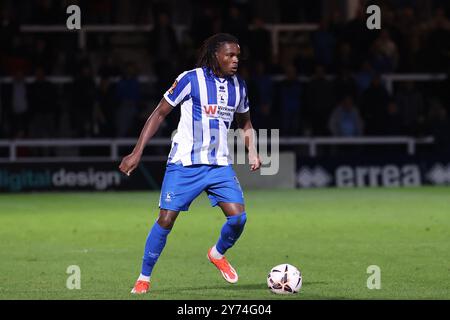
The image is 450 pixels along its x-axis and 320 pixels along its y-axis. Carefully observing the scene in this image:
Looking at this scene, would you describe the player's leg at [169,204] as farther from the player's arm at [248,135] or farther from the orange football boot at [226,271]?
the orange football boot at [226,271]

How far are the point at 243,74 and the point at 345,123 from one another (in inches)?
97.6

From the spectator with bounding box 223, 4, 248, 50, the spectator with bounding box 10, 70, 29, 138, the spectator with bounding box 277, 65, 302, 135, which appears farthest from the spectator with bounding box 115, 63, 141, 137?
the spectator with bounding box 277, 65, 302, 135

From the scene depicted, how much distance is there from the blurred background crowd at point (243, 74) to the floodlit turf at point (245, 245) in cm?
233

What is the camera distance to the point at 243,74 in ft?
74.5

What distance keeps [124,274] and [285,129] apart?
1302 cm

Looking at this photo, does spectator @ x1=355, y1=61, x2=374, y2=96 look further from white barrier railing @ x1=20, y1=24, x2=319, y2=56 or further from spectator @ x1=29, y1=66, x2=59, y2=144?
spectator @ x1=29, y1=66, x2=59, y2=144

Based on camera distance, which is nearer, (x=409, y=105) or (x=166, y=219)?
(x=166, y=219)

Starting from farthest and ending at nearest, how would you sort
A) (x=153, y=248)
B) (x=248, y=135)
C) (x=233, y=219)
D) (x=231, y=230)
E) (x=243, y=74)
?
(x=243, y=74)
(x=248, y=135)
(x=231, y=230)
(x=233, y=219)
(x=153, y=248)

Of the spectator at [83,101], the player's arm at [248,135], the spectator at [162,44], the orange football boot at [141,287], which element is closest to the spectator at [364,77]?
the spectator at [162,44]

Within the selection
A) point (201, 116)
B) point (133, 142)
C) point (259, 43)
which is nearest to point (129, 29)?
point (133, 142)

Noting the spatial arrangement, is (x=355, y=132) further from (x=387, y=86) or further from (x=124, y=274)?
(x=124, y=274)

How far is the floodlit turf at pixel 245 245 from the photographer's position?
9805 millimetres

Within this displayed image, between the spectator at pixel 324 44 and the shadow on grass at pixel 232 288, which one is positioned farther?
the spectator at pixel 324 44

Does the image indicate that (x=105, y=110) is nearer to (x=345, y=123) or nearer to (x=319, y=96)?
(x=319, y=96)
